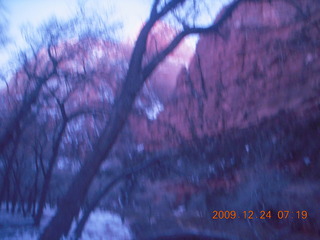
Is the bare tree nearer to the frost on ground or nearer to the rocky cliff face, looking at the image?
the frost on ground

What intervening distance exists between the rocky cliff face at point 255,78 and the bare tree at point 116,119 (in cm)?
1121

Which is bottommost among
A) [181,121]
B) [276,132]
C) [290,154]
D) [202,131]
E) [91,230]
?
[91,230]

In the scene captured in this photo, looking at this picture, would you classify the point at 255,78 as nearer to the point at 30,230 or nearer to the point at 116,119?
the point at 30,230

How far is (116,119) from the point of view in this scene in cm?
633

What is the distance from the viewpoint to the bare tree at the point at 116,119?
6.06 m

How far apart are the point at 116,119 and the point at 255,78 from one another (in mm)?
20734

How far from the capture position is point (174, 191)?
79.0ft

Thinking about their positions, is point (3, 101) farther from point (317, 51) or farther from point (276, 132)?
point (317, 51)

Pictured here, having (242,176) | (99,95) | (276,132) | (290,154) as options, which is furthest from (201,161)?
(99,95)

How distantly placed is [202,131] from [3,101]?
15.3 meters
